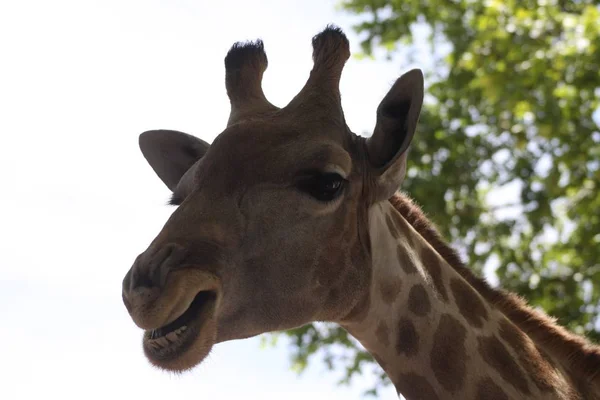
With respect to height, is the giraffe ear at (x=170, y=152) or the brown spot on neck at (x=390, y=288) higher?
the giraffe ear at (x=170, y=152)

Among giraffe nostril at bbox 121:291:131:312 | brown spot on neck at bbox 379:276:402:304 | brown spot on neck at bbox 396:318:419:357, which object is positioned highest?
giraffe nostril at bbox 121:291:131:312

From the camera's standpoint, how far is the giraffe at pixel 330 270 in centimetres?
Answer: 319

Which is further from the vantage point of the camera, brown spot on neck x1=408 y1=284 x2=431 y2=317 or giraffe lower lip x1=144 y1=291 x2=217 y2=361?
brown spot on neck x1=408 y1=284 x2=431 y2=317

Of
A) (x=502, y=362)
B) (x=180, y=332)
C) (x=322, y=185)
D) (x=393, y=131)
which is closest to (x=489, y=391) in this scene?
(x=502, y=362)

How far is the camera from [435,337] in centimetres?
362

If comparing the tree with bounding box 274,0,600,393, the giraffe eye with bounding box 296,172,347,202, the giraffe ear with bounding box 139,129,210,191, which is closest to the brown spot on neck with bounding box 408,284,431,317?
the giraffe eye with bounding box 296,172,347,202

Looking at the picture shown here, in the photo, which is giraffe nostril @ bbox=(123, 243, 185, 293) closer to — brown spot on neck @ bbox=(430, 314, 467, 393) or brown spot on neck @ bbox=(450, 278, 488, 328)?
brown spot on neck @ bbox=(430, 314, 467, 393)

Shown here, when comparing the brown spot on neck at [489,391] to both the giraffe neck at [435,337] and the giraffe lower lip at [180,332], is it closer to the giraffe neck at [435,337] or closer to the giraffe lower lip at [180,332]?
the giraffe neck at [435,337]

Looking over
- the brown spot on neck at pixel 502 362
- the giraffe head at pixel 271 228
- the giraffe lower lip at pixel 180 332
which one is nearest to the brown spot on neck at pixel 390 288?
the giraffe head at pixel 271 228

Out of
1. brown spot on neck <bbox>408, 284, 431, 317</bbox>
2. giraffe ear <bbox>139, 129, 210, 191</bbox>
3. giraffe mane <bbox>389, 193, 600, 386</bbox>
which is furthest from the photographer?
giraffe ear <bbox>139, 129, 210, 191</bbox>

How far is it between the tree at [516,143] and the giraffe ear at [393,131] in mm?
5684

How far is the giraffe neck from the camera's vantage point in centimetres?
354

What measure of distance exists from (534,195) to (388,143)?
7.04 metres

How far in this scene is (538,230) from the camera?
34.4 feet
